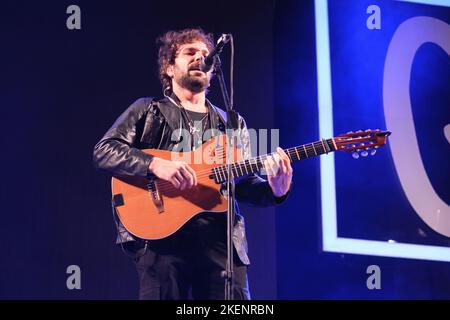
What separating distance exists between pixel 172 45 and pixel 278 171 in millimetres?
1040

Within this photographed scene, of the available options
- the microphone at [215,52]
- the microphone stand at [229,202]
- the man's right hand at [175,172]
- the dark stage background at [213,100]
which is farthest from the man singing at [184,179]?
the dark stage background at [213,100]

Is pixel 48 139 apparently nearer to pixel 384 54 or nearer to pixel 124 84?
pixel 124 84

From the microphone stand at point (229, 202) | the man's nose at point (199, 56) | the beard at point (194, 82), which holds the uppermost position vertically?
the man's nose at point (199, 56)

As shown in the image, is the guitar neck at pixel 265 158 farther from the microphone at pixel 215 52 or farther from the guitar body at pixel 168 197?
the microphone at pixel 215 52

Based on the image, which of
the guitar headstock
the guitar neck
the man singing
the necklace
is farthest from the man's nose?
the guitar headstock

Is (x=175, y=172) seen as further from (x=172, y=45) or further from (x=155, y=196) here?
(x=172, y=45)

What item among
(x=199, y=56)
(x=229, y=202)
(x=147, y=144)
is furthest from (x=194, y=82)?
(x=229, y=202)

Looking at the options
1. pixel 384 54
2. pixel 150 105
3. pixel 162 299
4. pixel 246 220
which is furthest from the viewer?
pixel 384 54

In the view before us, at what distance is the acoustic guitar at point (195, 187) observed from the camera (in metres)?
3.19

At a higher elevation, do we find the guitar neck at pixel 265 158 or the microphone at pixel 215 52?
the microphone at pixel 215 52

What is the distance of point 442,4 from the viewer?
4.75 meters

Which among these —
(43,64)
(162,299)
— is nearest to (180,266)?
(162,299)

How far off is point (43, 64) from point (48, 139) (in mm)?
475

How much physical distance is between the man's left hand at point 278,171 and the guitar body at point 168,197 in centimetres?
21
